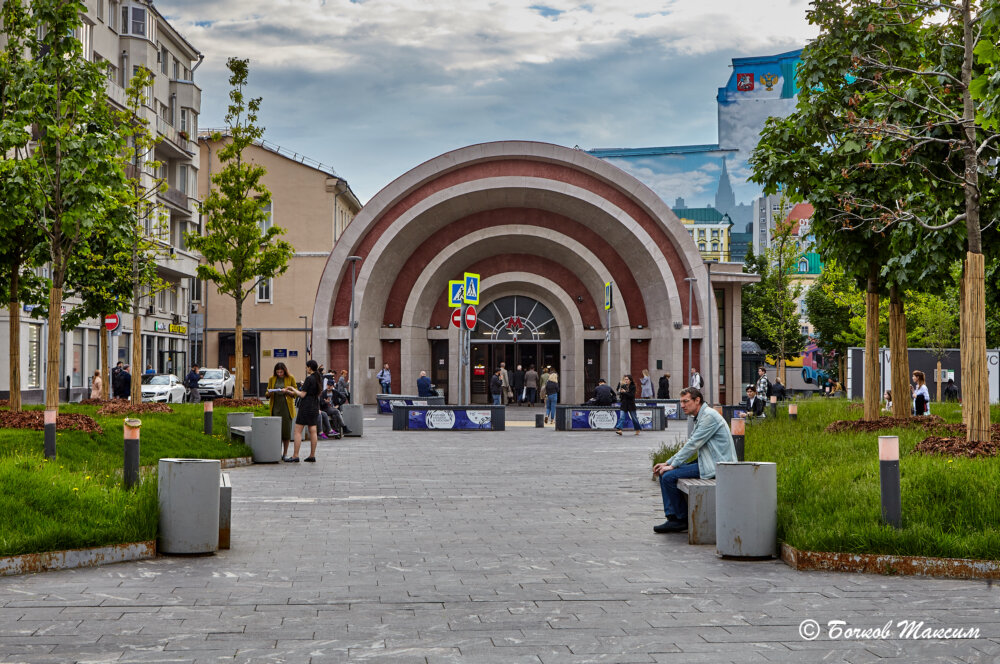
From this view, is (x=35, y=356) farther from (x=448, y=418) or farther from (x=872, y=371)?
(x=872, y=371)

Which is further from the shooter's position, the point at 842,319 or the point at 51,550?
the point at 842,319

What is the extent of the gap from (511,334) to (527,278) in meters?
3.11

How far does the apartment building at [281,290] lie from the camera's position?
60.1 meters

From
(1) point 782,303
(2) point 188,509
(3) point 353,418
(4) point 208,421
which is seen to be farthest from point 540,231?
(2) point 188,509

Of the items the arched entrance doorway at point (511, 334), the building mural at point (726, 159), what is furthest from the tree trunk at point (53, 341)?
the building mural at point (726, 159)

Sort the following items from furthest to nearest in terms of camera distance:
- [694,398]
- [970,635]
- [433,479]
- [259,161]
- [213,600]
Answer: [259,161] < [433,479] < [694,398] < [213,600] < [970,635]

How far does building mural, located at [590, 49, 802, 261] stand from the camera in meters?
116

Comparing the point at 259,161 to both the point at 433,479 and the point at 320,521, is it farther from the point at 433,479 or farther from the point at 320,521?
the point at 320,521

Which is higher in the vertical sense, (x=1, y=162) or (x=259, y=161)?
(x=259, y=161)

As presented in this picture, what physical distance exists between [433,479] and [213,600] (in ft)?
27.4

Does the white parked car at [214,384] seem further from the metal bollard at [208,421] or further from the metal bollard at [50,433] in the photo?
the metal bollard at [50,433]

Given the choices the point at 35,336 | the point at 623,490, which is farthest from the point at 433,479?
the point at 35,336

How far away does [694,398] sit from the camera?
10586 millimetres

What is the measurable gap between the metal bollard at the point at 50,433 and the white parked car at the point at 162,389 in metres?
27.5
